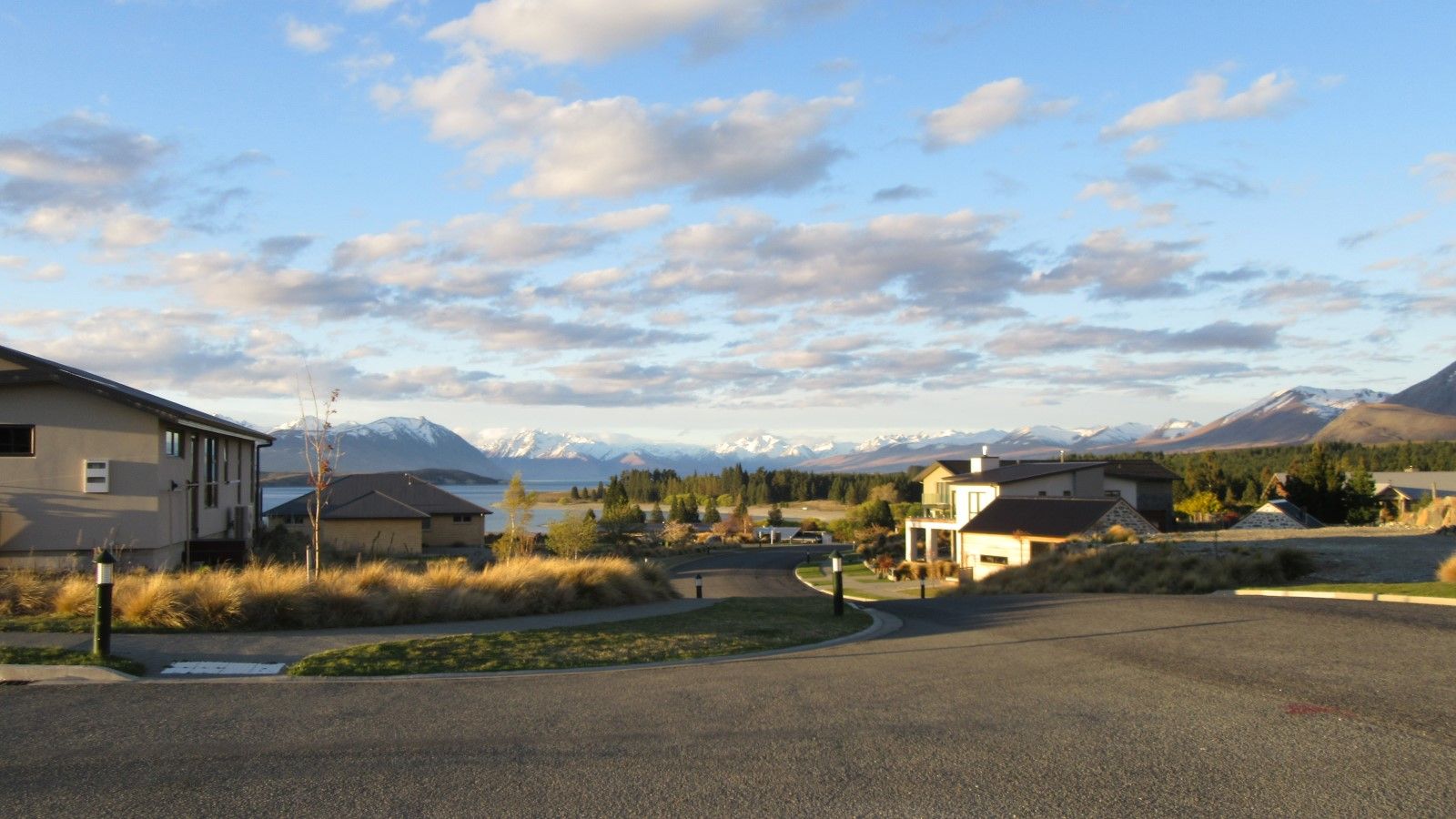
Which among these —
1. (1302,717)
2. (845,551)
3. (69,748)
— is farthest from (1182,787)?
(845,551)

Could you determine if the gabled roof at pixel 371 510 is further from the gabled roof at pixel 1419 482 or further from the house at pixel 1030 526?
the gabled roof at pixel 1419 482

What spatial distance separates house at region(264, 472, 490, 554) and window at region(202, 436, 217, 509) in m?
14.2

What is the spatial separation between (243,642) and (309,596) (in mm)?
1960

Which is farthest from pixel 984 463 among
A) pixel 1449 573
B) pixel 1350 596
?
pixel 1350 596

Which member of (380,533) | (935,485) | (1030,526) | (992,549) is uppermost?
(935,485)

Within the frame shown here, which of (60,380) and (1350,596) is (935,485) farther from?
(60,380)

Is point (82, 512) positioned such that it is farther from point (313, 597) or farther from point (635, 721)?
point (635, 721)

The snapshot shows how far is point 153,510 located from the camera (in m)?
21.0

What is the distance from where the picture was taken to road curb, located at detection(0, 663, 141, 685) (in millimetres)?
9211

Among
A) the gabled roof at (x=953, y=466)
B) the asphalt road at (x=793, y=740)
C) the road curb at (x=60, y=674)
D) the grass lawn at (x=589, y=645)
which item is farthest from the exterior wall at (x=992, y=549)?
the road curb at (x=60, y=674)

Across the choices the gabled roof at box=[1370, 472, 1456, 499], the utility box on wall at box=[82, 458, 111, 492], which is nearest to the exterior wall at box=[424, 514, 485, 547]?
the utility box on wall at box=[82, 458, 111, 492]

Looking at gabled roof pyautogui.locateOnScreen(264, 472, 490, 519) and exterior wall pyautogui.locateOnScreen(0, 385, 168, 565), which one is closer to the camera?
exterior wall pyautogui.locateOnScreen(0, 385, 168, 565)

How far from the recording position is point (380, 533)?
45.6 metres

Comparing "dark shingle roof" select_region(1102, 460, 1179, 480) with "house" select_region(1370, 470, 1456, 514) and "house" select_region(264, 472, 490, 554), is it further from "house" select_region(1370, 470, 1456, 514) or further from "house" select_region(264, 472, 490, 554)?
"house" select_region(264, 472, 490, 554)
